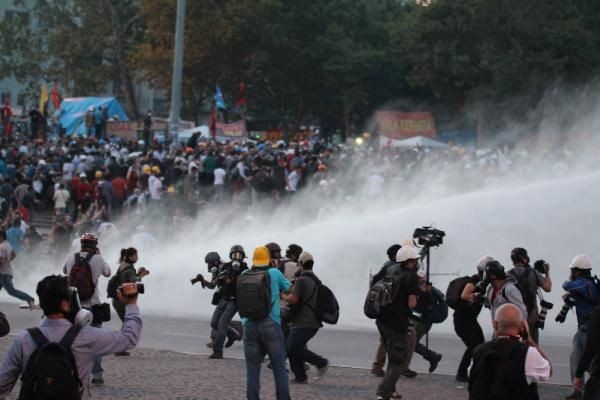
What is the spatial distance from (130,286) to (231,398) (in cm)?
544

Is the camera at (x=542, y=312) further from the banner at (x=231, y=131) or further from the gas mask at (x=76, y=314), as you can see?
the banner at (x=231, y=131)

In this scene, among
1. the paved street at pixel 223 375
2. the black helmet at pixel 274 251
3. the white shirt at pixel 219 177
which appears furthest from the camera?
the white shirt at pixel 219 177

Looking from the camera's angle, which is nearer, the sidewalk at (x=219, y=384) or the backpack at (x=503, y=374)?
the backpack at (x=503, y=374)

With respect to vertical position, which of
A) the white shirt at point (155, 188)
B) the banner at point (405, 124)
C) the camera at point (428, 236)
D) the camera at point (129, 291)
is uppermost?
the banner at point (405, 124)

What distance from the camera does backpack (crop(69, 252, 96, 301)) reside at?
1256 cm

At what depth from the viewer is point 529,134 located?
46812mm

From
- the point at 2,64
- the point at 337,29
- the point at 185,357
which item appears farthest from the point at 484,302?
the point at 2,64

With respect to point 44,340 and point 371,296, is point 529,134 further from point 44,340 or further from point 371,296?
point 44,340

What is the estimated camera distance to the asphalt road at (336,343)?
15.2 metres

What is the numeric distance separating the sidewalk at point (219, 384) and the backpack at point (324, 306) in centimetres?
74

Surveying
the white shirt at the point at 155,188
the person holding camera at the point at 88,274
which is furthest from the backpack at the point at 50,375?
the white shirt at the point at 155,188

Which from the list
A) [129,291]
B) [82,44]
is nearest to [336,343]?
[129,291]

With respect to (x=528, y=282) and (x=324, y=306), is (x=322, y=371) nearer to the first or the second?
(x=324, y=306)

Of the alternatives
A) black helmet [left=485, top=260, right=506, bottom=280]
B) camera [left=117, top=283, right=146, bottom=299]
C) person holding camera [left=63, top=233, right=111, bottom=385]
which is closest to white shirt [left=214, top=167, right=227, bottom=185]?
person holding camera [left=63, top=233, right=111, bottom=385]
